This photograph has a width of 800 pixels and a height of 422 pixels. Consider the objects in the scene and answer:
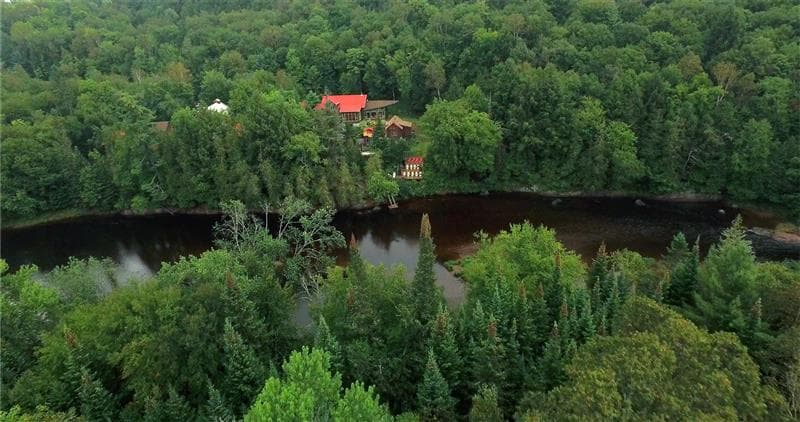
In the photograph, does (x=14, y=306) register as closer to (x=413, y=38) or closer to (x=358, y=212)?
(x=358, y=212)

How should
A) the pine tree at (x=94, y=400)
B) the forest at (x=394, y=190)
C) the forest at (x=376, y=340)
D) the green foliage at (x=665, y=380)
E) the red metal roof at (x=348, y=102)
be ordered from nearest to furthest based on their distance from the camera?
the green foliage at (x=665, y=380), the forest at (x=376, y=340), the forest at (x=394, y=190), the pine tree at (x=94, y=400), the red metal roof at (x=348, y=102)

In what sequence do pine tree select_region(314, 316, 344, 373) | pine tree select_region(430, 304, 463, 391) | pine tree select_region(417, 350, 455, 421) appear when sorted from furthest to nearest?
pine tree select_region(430, 304, 463, 391), pine tree select_region(314, 316, 344, 373), pine tree select_region(417, 350, 455, 421)

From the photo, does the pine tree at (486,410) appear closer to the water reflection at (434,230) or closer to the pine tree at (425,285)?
the pine tree at (425,285)

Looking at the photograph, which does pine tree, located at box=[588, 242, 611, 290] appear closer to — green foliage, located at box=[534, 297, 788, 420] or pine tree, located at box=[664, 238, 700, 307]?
pine tree, located at box=[664, 238, 700, 307]

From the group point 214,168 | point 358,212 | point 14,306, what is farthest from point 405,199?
point 14,306

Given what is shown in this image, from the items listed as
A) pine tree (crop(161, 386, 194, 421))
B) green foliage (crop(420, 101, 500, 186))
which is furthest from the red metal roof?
pine tree (crop(161, 386, 194, 421))

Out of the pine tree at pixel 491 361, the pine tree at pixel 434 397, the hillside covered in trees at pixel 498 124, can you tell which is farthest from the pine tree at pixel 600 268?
the hillside covered in trees at pixel 498 124

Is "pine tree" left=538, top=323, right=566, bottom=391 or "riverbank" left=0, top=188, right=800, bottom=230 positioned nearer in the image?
"pine tree" left=538, top=323, right=566, bottom=391
